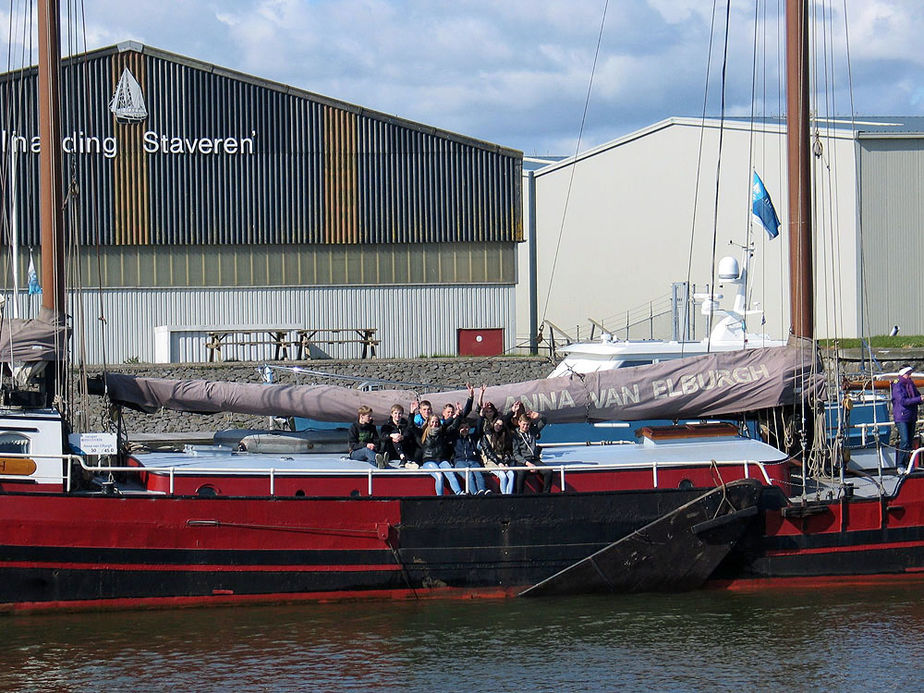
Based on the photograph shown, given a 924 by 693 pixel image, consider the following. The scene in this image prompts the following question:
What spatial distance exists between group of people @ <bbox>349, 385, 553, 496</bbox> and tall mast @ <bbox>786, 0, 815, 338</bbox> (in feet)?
13.3

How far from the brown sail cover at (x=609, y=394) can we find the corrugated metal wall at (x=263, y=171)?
72.4 ft

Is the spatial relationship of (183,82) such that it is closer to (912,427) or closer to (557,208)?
(557,208)

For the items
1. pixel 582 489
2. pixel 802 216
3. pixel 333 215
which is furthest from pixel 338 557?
pixel 333 215

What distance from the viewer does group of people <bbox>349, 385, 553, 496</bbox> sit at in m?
14.3

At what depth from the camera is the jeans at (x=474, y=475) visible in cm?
1406

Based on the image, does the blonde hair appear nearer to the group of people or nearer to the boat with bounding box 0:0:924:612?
the group of people

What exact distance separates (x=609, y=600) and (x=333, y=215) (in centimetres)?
2506

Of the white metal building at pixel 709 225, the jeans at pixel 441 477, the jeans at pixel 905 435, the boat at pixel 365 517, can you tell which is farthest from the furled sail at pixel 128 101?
the jeans at pixel 905 435

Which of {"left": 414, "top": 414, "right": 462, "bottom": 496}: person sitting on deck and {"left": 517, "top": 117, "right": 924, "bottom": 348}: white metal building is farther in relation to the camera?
{"left": 517, "top": 117, "right": 924, "bottom": 348}: white metal building

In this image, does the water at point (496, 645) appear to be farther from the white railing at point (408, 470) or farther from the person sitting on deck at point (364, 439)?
the person sitting on deck at point (364, 439)

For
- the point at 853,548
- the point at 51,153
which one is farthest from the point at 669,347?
the point at 51,153

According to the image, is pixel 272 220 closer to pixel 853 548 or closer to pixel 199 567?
pixel 199 567

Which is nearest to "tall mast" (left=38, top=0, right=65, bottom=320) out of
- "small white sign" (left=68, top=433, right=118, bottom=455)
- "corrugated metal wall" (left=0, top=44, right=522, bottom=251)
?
"small white sign" (left=68, top=433, right=118, bottom=455)

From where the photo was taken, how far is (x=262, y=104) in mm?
36531
